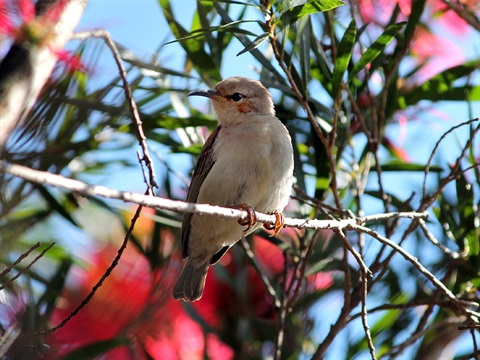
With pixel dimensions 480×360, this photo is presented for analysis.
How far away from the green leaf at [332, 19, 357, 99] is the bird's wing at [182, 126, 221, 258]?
2.33 ft

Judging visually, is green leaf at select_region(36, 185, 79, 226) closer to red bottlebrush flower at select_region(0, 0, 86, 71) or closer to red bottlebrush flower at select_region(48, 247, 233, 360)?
red bottlebrush flower at select_region(48, 247, 233, 360)

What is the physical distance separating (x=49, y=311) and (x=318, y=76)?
6.12 ft

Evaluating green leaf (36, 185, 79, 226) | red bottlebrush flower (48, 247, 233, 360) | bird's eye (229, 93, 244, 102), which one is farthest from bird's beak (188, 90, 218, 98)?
red bottlebrush flower (48, 247, 233, 360)

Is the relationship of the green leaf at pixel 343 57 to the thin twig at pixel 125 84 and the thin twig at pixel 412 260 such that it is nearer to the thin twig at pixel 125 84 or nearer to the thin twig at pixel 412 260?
the thin twig at pixel 412 260

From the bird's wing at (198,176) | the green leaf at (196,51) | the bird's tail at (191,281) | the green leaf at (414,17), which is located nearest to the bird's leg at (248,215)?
the bird's wing at (198,176)

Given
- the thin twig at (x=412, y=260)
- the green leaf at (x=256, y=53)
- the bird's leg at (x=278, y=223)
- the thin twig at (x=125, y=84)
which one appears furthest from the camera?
the green leaf at (x=256, y=53)

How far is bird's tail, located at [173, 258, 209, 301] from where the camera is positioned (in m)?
3.51

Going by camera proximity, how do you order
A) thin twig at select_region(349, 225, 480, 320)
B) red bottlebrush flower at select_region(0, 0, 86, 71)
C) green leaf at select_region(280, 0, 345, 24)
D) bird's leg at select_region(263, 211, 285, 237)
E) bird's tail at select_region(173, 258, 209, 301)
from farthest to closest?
1. bird's tail at select_region(173, 258, 209, 301)
2. bird's leg at select_region(263, 211, 285, 237)
3. green leaf at select_region(280, 0, 345, 24)
4. thin twig at select_region(349, 225, 480, 320)
5. red bottlebrush flower at select_region(0, 0, 86, 71)

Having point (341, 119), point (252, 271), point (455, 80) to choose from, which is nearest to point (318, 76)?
point (341, 119)

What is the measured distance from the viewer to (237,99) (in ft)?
12.7

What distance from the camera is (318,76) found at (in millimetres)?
3758

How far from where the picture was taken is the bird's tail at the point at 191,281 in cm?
351

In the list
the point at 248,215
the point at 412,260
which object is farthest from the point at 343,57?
the point at 248,215

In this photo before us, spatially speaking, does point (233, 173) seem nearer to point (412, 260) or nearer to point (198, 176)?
point (198, 176)
